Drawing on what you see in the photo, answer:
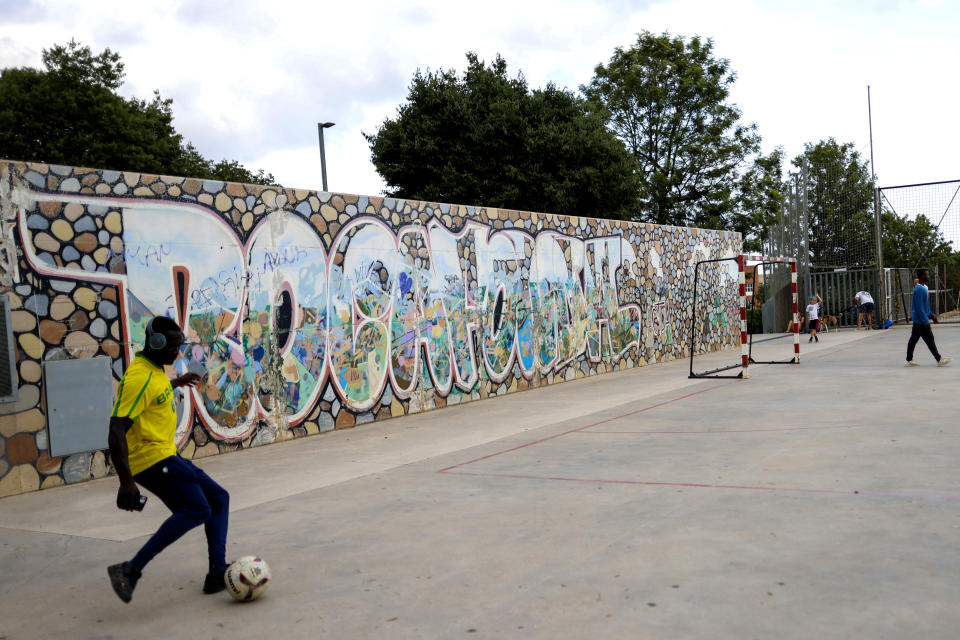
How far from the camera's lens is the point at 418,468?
757 centimetres

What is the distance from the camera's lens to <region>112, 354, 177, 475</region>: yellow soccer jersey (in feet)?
13.6

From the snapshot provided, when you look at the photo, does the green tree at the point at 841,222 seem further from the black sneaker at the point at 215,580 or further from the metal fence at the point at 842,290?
the black sneaker at the point at 215,580

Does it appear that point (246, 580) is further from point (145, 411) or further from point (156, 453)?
point (145, 411)

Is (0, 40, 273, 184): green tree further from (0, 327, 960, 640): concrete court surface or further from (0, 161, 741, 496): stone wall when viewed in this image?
(0, 327, 960, 640): concrete court surface

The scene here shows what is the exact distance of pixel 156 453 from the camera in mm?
4227

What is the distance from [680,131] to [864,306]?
15569mm

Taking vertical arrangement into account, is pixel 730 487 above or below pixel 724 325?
below

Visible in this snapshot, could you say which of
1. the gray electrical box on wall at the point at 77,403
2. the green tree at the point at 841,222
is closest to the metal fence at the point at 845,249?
the green tree at the point at 841,222

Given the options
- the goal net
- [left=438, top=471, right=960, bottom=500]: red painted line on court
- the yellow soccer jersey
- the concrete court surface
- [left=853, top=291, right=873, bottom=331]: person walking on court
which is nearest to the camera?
the concrete court surface

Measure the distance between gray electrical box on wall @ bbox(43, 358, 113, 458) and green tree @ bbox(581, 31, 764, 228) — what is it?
33.7 metres

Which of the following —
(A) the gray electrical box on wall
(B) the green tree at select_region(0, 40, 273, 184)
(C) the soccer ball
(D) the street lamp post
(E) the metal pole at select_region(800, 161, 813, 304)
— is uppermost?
(B) the green tree at select_region(0, 40, 273, 184)

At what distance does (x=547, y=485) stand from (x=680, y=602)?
2735 mm

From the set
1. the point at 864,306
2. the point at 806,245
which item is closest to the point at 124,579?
the point at 806,245

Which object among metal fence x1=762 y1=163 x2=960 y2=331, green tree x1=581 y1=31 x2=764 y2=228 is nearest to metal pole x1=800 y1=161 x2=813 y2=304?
metal fence x1=762 y1=163 x2=960 y2=331
